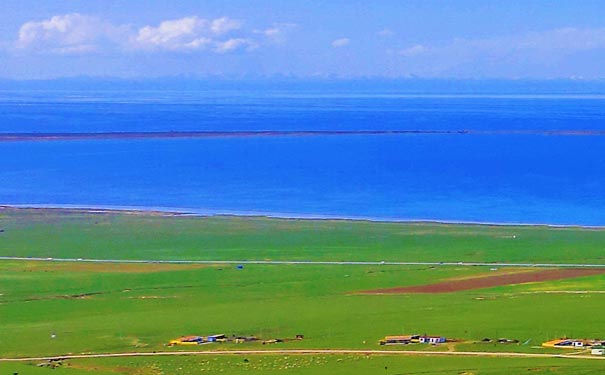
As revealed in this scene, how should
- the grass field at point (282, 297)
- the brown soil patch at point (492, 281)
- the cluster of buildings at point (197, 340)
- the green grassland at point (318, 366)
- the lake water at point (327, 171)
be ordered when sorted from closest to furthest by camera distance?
the green grassland at point (318, 366) < the grass field at point (282, 297) < the cluster of buildings at point (197, 340) < the brown soil patch at point (492, 281) < the lake water at point (327, 171)

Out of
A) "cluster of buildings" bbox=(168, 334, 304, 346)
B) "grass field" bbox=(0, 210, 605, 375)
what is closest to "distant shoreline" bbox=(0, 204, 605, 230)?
"grass field" bbox=(0, 210, 605, 375)

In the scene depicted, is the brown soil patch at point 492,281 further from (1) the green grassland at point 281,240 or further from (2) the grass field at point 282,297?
(1) the green grassland at point 281,240

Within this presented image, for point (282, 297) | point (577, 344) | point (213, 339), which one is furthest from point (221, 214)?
point (577, 344)

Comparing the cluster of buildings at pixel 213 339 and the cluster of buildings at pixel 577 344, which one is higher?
the cluster of buildings at pixel 213 339

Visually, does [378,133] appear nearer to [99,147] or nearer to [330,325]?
[99,147]

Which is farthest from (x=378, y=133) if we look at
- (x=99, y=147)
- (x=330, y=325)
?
(x=330, y=325)

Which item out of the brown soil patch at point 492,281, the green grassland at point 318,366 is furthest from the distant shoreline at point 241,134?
the green grassland at point 318,366

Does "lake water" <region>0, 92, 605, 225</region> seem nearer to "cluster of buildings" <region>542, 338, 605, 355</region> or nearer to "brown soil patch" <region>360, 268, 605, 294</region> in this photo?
"brown soil patch" <region>360, 268, 605, 294</region>
